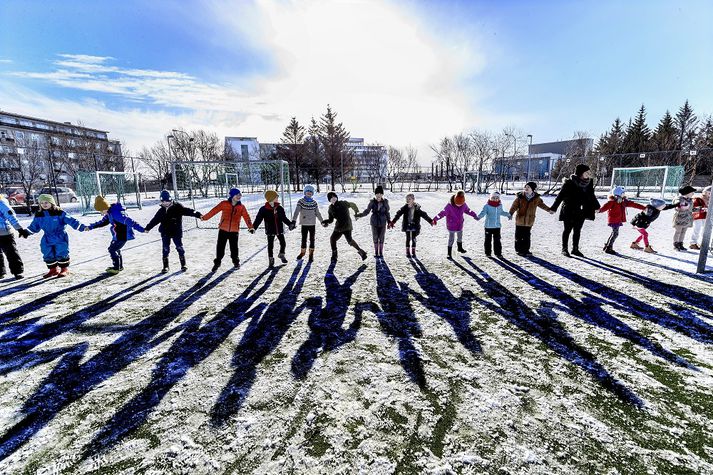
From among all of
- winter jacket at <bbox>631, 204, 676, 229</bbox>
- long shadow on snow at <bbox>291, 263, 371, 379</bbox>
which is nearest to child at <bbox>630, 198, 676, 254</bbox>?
winter jacket at <bbox>631, 204, 676, 229</bbox>

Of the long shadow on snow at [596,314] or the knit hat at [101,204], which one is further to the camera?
the knit hat at [101,204]

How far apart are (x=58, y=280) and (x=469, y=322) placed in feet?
23.1

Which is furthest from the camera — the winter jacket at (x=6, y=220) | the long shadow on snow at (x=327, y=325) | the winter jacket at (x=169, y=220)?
the winter jacket at (x=169, y=220)

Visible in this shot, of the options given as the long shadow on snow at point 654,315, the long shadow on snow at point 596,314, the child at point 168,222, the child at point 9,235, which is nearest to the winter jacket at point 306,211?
the child at point 168,222

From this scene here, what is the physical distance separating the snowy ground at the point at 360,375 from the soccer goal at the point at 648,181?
2004 centimetres

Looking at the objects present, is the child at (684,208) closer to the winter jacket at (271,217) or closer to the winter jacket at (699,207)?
the winter jacket at (699,207)

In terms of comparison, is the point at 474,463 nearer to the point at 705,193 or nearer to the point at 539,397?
the point at 539,397

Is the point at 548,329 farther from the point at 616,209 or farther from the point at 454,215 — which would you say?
the point at 616,209

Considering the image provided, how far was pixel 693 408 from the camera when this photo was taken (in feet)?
8.25

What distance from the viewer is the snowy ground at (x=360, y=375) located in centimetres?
216

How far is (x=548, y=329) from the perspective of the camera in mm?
3883

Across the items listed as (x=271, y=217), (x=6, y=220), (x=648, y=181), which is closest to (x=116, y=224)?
(x=6, y=220)

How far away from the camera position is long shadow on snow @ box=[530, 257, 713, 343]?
3.73 metres

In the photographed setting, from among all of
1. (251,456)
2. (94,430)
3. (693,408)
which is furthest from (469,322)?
(94,430)
